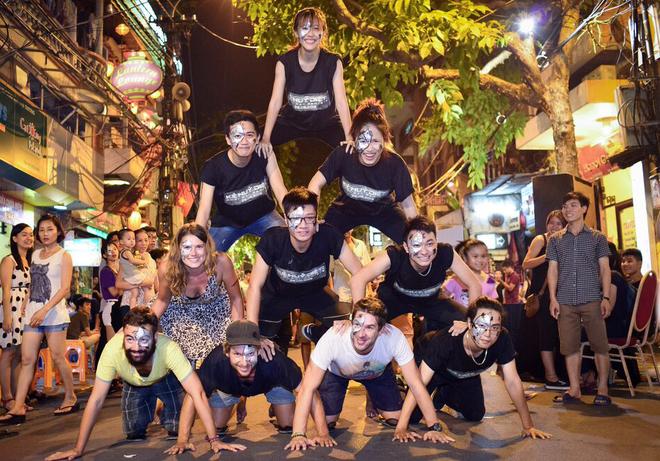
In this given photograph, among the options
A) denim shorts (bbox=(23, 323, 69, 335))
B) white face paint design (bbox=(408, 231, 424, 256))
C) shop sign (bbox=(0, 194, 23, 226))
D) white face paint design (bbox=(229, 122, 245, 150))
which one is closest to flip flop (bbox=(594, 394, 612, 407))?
white face paint design (bbox=(408, 231, 424, 256))

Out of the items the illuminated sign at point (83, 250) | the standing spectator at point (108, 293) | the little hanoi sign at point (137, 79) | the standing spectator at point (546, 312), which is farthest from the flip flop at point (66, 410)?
the illuminated sign at point (83, 250)

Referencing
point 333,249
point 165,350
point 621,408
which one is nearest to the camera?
point 165,350

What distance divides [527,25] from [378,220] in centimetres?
559

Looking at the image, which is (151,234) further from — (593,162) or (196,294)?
(593,162)

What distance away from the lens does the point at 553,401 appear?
6.91 meters

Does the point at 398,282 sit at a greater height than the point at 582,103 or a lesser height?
lesser

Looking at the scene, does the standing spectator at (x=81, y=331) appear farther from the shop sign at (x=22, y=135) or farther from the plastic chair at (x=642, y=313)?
the plastic chair at (x=642, y=313)

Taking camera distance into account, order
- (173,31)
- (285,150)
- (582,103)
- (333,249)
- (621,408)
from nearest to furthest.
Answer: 1. (333,249)
2. (621,408)
3. (582,103)
4. (173,31)
5. (285,150)

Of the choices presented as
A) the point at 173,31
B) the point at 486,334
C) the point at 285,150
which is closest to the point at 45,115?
the point at 173,31

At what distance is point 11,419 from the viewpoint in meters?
6.45

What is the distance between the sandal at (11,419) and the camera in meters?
6.42

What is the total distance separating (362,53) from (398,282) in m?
4.84

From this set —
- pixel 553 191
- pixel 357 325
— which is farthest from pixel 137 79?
pixel 357 325

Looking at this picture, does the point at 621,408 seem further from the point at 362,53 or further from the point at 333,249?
the point at 362,53
